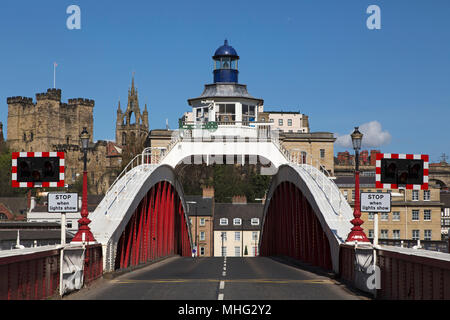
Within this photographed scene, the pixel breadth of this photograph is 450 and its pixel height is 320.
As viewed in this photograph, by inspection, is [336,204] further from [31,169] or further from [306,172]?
[31,169]

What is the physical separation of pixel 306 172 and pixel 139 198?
729 centimetres

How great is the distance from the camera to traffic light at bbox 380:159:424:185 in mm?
21719

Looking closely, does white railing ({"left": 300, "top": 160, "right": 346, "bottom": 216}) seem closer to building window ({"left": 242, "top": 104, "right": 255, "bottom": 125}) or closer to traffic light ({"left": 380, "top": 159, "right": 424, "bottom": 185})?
traffic light ({"left": 380, "top": 159, "right": 424, "bottom": 185})

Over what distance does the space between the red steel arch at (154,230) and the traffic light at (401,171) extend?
11.8 metres

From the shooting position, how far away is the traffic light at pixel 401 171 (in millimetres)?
21719

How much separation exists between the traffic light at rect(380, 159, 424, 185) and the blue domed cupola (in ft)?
122

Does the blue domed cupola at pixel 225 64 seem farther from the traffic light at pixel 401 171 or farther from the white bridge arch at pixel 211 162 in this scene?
the traffic light at pixel 401 171

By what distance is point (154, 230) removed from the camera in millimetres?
40219

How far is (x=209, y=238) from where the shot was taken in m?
110

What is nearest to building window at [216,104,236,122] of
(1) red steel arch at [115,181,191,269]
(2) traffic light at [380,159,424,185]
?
(1) red steel arch at [115,181,191,269]
